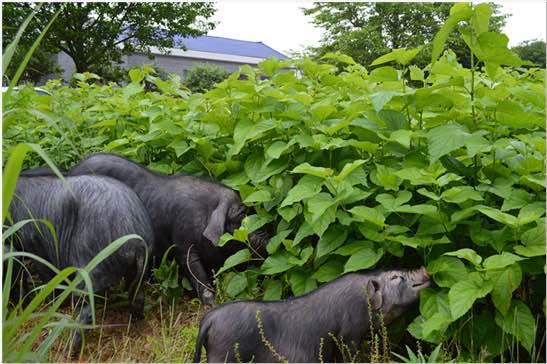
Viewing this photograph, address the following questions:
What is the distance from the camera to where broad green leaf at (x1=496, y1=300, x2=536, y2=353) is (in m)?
2.21

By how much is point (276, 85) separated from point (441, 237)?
1434 millimetres

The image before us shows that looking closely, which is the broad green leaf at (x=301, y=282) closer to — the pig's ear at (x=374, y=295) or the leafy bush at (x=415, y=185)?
the leafy bush at (x=415, y=185)

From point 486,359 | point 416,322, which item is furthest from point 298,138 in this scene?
point 486,359

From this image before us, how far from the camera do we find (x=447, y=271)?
232 cm

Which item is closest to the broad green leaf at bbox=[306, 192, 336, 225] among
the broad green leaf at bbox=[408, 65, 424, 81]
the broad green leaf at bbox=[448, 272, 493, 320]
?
the broad green leaf at bbox=[448, 272, 493, 320]

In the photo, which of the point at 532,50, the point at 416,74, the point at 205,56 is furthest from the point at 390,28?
the point at 416,74

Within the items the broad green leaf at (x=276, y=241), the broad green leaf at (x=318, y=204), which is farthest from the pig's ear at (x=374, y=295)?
the broad green leaf at (x=276, y=241)

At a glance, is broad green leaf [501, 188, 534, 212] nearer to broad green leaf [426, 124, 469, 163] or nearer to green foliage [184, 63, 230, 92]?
broad green leaf [426, 124, 469, 163]

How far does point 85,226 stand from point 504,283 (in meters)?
1.71

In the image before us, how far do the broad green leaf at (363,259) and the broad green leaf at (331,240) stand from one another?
117 mm

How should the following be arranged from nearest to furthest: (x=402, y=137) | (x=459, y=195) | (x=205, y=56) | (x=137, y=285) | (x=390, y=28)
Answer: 1. (x=459, y=195)
2. (x=402, y=137)
3. (x=137, y=285)
4. (x=390, y=28)
5. (x=205, y=56)

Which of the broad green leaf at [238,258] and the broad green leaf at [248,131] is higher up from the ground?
the broad green leaf at [248,131]

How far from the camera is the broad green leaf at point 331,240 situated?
8.30 ft

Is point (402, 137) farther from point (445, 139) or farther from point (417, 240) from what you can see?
point (417, 240)
